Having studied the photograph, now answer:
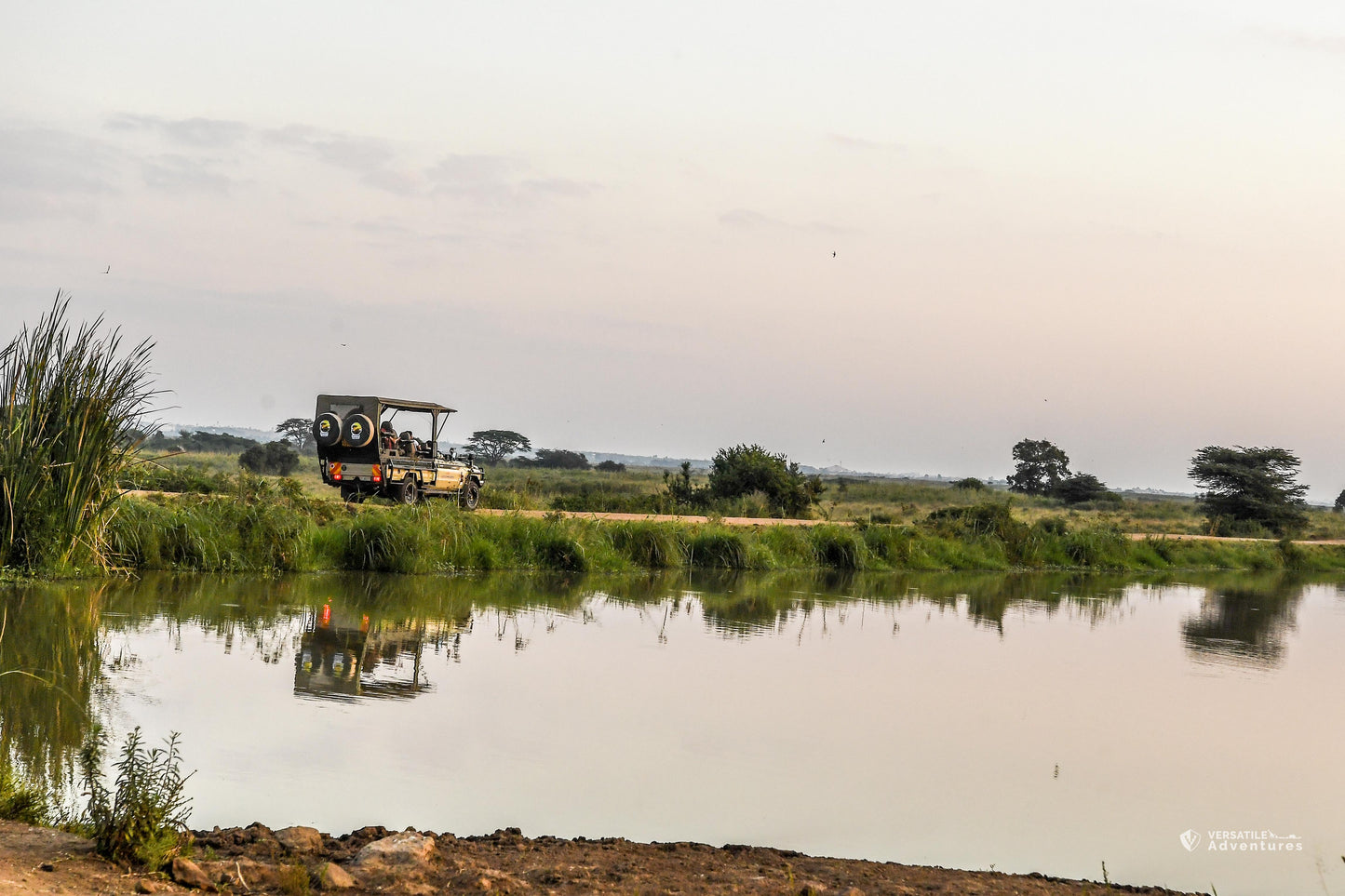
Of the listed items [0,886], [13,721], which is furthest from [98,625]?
[0,886]

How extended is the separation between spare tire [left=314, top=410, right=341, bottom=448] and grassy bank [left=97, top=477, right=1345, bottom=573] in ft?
5.50

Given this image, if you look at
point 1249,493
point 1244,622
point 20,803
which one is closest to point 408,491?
point 1244,622

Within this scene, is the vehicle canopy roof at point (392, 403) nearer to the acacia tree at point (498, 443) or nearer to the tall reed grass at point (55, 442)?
the tall reed grass at point (55, 442)

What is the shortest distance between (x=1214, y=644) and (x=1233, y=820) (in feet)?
33.1

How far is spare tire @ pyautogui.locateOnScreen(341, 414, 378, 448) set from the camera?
25172mm

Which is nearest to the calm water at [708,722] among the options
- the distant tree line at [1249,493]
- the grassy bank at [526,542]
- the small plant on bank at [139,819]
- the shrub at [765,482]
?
the small plant on bank at [139,819]

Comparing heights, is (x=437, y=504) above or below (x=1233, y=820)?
above

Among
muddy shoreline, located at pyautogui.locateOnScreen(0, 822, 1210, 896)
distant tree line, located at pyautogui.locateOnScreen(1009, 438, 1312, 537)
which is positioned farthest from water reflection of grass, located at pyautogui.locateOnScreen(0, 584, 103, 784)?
distant tree line, located at pyautogui.locateOnScreen(1009, 438, 1312, 537)

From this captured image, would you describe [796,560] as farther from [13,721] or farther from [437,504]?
[13,721]

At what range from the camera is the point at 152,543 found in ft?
56.1

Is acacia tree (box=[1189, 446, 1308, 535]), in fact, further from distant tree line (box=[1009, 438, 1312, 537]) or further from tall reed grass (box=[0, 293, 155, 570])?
tall reed grass (box=[0, 293, 155, 570])

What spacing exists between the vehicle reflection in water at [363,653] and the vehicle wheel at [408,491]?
10.4 metres

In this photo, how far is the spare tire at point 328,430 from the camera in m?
25.2

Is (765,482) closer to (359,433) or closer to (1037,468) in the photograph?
(359,433)
